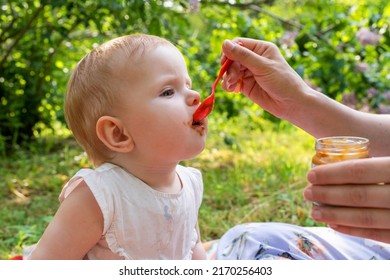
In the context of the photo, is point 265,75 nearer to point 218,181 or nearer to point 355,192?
point 355,192

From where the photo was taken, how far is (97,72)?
1.47m

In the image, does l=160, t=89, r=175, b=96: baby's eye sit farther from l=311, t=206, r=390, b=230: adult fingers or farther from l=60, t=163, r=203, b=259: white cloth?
l=311, t=206, r=390, b=230: adult fingers

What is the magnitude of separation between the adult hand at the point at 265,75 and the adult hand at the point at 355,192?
0.61 metres

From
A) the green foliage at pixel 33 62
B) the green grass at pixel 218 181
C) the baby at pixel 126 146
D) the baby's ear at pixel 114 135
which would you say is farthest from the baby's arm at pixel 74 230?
the green foliage at pixel 33 62

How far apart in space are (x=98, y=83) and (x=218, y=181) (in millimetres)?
1621

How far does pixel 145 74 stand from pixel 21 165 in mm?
2079

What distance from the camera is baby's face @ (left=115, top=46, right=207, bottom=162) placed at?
4.77ft

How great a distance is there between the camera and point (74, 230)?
4.68 ft

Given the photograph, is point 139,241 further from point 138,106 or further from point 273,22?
point 273,22

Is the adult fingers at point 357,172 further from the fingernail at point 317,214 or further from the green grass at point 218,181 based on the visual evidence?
the green grass at point 218,181

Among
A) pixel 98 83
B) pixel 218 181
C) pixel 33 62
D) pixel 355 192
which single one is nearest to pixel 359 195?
pixel 355 192
